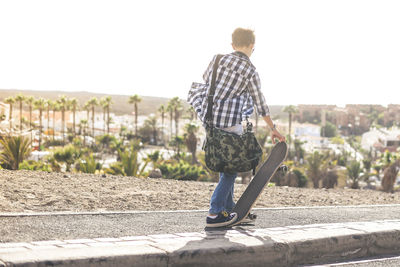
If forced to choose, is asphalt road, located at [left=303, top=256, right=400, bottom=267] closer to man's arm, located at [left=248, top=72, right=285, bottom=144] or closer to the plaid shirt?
man's arm, located at [left=248, top=72, right=285, bottom=144]

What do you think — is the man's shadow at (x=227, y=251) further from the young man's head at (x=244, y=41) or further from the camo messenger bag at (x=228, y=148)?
the young man's head at (x=244, y=41)

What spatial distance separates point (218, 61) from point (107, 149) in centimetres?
10627

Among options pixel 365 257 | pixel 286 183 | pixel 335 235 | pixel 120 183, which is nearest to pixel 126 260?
pixel 335 235

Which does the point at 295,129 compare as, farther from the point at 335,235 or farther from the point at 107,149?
the point at 335,235

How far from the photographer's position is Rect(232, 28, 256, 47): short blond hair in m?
6.07

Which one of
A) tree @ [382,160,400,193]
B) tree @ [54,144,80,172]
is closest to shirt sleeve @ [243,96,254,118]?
tree @ [54,144,80,172]

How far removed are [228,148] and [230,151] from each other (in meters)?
0.04

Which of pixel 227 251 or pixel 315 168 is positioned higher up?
pixel 227 251

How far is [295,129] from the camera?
618 ft

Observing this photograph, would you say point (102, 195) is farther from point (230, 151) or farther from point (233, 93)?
point (233, 93)

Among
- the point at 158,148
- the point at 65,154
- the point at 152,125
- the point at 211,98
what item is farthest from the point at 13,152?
the point at 152,125

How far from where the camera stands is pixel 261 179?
20.1 ft

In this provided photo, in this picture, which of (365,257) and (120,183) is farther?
(120,183)

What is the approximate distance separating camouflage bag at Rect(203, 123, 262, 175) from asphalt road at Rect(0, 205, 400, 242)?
744 mm
